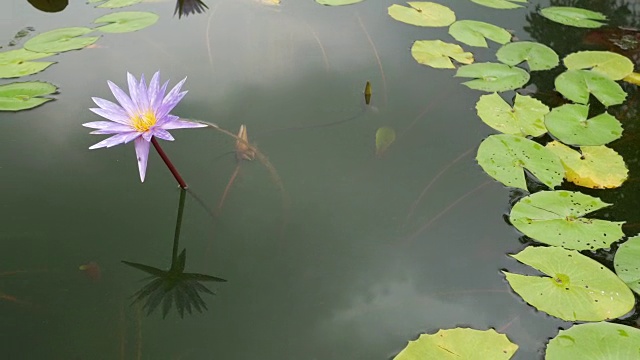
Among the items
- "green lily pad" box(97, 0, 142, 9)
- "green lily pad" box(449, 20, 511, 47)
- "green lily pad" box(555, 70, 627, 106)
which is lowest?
"green lily pad" box(555, 70, 627, 106)

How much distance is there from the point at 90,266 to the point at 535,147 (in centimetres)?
151

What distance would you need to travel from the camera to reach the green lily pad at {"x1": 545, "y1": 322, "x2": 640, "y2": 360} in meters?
1.23

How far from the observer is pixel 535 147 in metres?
1.80

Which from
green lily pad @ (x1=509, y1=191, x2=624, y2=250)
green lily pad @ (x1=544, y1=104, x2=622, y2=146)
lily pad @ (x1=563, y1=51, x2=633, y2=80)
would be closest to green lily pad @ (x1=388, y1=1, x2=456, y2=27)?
lily pad @ (x1=563, y1=51, x2=633, y2=80)

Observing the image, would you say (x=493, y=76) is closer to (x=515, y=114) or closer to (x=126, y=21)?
(x=515, y=114)

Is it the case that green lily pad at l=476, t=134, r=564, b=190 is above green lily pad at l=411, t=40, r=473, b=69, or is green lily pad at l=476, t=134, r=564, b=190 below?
below

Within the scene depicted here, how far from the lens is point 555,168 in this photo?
5.69ft

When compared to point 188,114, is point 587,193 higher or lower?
lower

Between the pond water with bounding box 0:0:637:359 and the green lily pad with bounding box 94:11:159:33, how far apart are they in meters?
0.07

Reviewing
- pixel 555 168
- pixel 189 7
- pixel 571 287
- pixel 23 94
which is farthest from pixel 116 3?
pixel 571 287

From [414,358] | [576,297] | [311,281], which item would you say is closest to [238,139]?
[311,281]

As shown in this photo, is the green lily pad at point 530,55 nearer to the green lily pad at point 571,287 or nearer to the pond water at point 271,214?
the pond water at point 271,214

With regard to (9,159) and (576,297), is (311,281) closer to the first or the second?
(576,297)

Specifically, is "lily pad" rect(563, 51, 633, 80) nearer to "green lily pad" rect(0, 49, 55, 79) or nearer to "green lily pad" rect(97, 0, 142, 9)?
"green lily pad" rect(97, 0, 142, 9)
